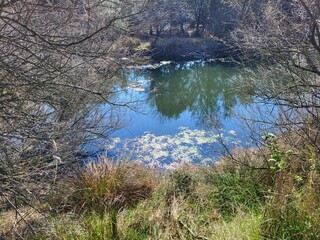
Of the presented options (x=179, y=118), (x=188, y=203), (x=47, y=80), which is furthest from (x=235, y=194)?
(x=179, y=118)

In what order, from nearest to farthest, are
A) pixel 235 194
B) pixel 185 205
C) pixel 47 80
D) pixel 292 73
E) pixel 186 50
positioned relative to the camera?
pixel 47 80
pixel 185 205
pixel 235 194
pixel 292 73
pixel 186 50

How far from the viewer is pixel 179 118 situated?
12234mm

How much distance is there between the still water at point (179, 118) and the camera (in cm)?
852

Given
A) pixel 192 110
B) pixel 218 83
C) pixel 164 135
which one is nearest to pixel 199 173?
pixel 164 135

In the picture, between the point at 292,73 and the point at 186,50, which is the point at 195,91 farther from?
the point at 292,73

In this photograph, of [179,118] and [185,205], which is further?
[179,118]

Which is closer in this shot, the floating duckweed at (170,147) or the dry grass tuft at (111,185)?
the dry grass tuft at (111,185)

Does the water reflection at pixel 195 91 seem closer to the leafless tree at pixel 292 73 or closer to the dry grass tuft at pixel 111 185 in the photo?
the leafless tree at pixel 292 73

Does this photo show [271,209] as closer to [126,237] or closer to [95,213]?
[126,237]

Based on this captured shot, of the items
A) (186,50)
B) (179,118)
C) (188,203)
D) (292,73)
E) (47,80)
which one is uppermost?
(186,50)

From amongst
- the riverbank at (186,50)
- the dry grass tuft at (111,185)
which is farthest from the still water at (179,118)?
the riverbank at (186,50)

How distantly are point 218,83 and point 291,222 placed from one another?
1466 centimetres

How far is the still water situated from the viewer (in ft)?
28.0

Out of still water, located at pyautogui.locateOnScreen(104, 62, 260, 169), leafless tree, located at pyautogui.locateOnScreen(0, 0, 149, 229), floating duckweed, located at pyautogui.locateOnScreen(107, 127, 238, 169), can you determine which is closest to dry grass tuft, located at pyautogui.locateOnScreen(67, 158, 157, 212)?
leafless tree, located at pyautogui.locateOnScreen(0, 0, 149, 229)
